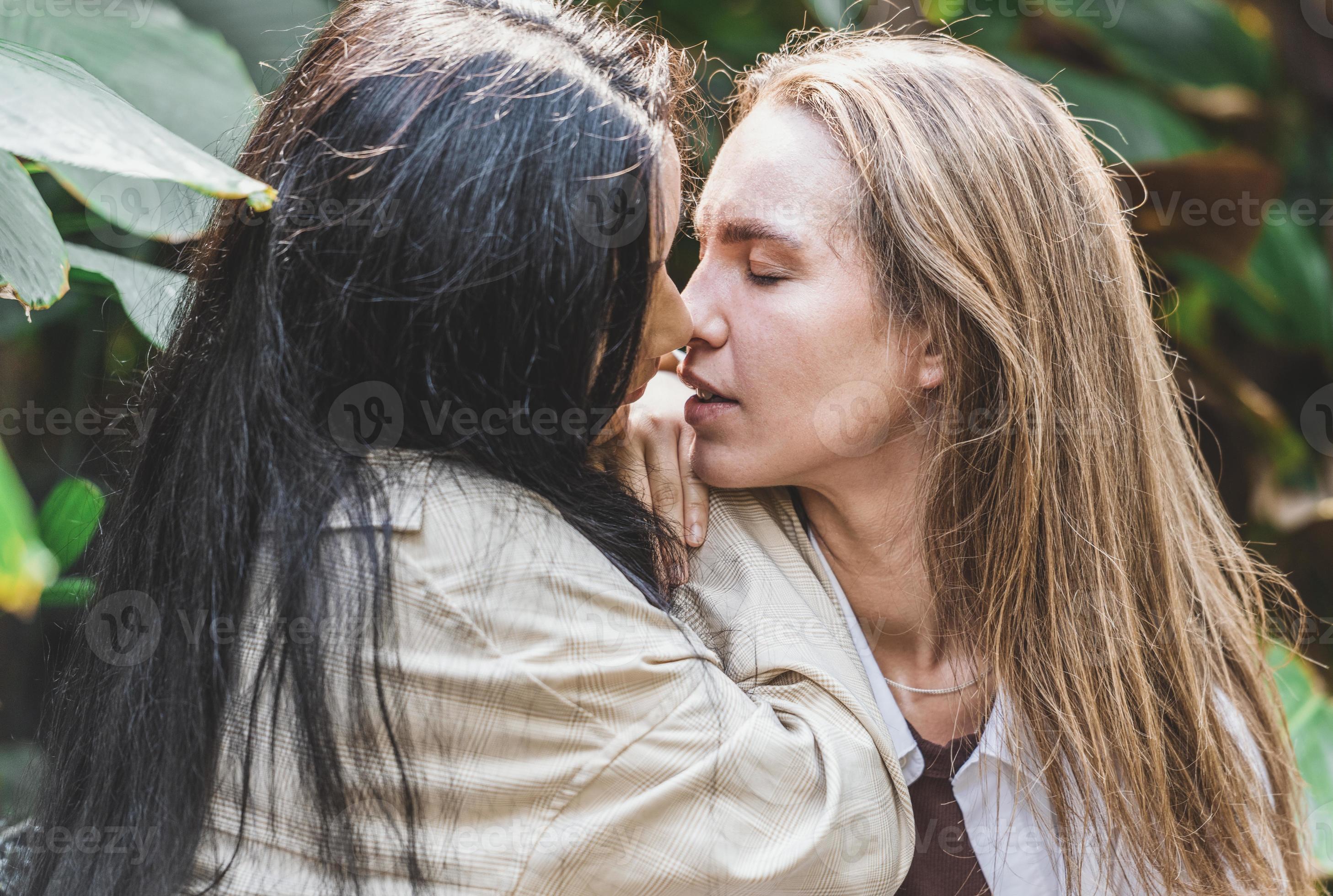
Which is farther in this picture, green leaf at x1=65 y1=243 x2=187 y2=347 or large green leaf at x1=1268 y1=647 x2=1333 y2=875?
large green leaf at x1=1268 y1=647 x2=1333 y2=875

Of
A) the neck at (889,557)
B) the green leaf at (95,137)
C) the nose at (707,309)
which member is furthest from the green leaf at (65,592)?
the neck at (889,557)

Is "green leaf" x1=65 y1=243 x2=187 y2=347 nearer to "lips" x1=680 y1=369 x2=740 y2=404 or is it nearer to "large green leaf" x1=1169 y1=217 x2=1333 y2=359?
"lips" x1=680 y1=369 x2=740 y2=404

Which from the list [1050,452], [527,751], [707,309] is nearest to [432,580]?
[527,751]

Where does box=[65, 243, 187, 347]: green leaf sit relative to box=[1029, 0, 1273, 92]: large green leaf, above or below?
below

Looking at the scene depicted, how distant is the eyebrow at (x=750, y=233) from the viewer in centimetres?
126

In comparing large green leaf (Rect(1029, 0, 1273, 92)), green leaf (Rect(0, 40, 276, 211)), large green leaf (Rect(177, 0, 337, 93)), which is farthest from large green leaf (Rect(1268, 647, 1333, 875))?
large green leaf (Rect(177, 0, 337, 93))

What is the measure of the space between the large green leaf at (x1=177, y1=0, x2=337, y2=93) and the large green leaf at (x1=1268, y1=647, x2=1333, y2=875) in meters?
1.89

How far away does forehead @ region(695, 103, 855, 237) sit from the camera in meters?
1.28

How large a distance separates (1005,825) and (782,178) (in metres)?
0.83

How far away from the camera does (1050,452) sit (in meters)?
1.32

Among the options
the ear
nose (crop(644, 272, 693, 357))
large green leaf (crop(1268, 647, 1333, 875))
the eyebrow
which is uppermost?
the eyebrow

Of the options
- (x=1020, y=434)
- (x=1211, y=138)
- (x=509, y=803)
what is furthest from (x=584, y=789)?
(x=1211, y=138)

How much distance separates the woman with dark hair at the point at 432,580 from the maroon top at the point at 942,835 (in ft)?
0.71

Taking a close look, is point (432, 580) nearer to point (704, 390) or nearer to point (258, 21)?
point (704, 390)
